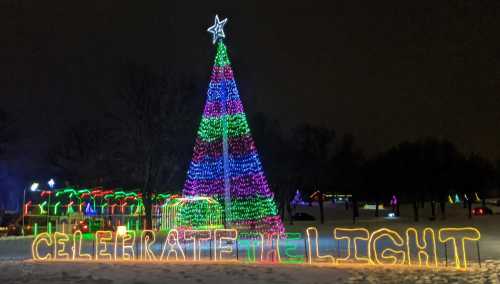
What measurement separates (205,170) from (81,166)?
28.7m

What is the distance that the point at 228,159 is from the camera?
78.1 ft

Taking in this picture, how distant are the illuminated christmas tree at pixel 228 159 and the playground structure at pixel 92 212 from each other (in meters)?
7.59

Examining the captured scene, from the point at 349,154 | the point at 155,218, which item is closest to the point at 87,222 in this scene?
the point at 155,218

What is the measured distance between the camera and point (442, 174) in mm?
Answer: 55750

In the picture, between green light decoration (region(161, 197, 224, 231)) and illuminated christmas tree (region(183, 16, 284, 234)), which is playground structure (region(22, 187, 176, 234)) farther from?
illuminated christmas tree (region(183, 16, 284, 234))

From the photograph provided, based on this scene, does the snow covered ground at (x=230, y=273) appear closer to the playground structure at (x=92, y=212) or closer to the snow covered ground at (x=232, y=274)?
the snow covered ground at (x=232, y=274)

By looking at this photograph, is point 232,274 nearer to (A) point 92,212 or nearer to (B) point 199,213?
(B) point 199,213

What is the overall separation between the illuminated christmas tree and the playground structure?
24.9ft

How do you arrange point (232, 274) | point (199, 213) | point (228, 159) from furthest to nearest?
point (199, 213) → point (228, 159) → point (232, 274)

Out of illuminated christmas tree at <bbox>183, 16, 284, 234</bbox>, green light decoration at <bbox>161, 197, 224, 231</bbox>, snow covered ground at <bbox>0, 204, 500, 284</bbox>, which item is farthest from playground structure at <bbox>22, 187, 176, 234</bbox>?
snow covered ground at <bbox>0, 204, 500, 284</bbox>

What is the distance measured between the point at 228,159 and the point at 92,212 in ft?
58.0

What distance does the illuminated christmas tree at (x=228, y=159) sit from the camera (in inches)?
920

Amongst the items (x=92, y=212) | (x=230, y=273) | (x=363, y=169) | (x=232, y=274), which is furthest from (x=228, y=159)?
(x=363, y=169)

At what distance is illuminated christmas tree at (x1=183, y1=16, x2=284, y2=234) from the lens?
76.6 feet
